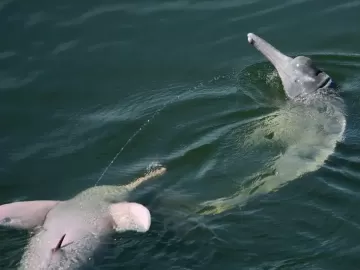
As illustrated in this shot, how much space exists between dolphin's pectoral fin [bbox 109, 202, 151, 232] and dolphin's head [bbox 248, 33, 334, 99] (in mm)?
4126

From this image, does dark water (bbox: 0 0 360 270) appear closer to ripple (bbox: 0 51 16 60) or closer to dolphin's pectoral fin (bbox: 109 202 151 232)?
ripple (bbox: 0 51 16 60)

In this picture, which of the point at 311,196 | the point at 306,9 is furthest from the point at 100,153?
the point at 306,9

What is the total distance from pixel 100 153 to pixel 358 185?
3.72 metres

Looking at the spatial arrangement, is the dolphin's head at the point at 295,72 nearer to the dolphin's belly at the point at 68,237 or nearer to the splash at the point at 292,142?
the splash at the point at 292,142

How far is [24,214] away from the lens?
9320 mm

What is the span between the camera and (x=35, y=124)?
1198 centimetres

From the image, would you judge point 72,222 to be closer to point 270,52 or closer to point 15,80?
point 15,80

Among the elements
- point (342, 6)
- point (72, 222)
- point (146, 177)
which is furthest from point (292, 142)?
point (342, 6)

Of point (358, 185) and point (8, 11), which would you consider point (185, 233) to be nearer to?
point (358, 185)

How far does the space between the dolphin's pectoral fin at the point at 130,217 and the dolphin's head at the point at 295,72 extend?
13.5 ft

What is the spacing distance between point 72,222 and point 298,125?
3.99 m

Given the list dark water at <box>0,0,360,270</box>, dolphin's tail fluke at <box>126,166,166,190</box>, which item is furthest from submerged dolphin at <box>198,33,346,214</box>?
dolphin's tail fluke at <box>126,166,166,190</box>

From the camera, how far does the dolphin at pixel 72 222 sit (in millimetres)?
8469

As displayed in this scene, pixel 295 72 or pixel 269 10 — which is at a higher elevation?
pixel 269 10
